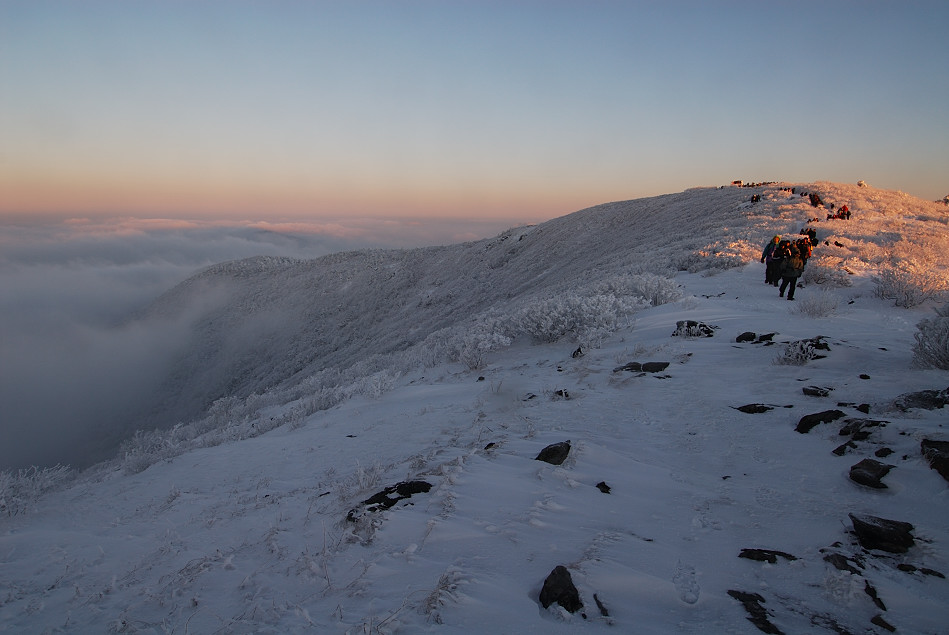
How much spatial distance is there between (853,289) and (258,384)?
28.2 metres

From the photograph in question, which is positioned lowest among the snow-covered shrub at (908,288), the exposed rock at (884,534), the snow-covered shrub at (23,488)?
the snow-covered shrub at (23,488)

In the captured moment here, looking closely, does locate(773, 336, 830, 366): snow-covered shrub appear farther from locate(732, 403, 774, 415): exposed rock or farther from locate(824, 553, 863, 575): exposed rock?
locate(824, 553, 863, 575): exposed rock

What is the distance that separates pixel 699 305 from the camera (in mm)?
8852

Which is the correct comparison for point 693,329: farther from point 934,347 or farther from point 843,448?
point 843,448

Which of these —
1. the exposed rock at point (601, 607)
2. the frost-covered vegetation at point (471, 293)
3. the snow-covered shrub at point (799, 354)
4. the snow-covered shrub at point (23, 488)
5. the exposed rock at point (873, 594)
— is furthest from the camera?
the frost-covered vegetation at point (471, 293)

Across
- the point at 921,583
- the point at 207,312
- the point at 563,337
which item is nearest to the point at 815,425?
the point at 921,583

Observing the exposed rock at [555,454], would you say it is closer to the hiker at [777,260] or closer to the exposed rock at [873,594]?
the exposed rock at [873,594]

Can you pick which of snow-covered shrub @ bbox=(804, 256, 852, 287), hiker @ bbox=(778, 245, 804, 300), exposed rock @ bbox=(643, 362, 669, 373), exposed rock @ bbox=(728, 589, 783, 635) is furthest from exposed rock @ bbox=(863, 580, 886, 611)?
snow-covered shrub @ bbox=(804, 256, 852, 287)

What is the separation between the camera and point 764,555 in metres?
2.47

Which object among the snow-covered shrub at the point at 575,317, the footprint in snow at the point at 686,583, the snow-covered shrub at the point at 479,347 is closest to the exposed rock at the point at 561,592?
the footprint in snow at the point at 686,583

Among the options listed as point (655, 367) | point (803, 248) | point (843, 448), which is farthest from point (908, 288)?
point (843, 448)

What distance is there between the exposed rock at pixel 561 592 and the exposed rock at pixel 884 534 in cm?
154

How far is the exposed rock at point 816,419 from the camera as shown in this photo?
3793 mm

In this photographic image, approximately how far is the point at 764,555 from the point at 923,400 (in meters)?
2.56
